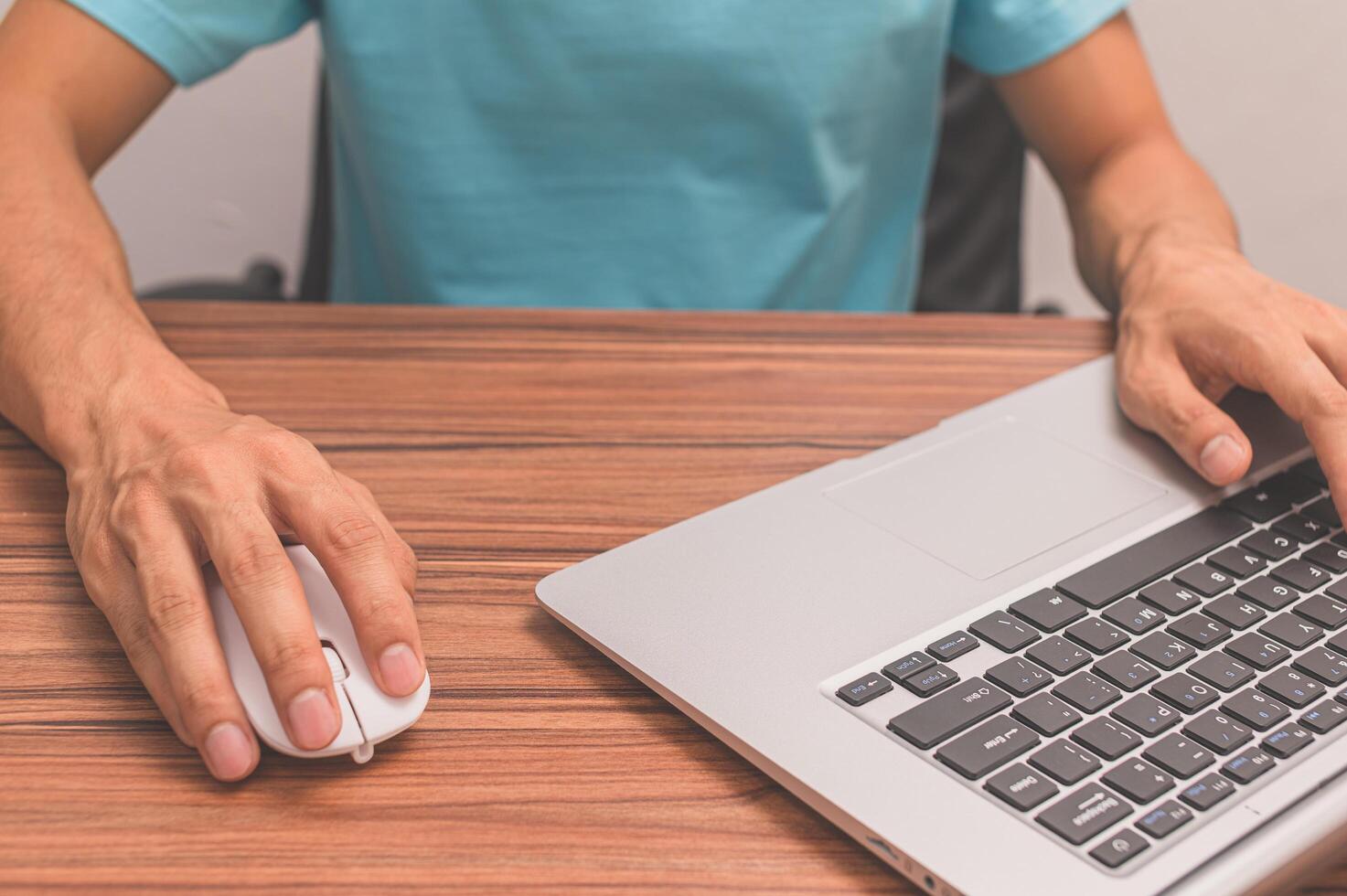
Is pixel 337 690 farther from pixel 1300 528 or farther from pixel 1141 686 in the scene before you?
pixel 1300 528

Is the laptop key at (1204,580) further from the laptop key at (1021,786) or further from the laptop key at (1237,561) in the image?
the laptop key at (1021,786)

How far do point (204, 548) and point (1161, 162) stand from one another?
656mm

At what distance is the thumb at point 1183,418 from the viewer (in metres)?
0.50

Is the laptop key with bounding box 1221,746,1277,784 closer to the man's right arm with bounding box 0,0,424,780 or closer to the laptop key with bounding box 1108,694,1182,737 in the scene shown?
the laptop key with bounding box 1108,694,1182,737

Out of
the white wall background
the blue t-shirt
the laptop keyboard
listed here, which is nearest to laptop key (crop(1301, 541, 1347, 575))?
the laptop keyboard

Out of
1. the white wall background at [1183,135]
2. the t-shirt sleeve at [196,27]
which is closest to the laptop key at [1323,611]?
the t-shirt sleeve at [196,27]

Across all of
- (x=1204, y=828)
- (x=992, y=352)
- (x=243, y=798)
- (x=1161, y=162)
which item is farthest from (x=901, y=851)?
(x=1161, y=162)

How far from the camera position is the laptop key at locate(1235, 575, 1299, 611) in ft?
1.38

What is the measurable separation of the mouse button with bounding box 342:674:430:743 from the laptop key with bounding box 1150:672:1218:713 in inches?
9.0

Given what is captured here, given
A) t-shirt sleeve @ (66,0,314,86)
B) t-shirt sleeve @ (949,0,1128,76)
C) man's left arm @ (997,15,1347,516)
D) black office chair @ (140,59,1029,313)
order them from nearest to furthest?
man's left arm @ (997,15,1347,516) < t-shirt sleeve @ (66,0,314,86) < t-shirt sleeve @ (949,0,1128,76) < black office chair @ (140,59,1029,313)

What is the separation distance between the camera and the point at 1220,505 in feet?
1.62

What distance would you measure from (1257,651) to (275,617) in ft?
1.03

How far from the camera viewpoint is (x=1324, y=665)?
1.27 ft

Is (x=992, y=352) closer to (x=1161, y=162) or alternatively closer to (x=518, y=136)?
(x=1161, y=162)
